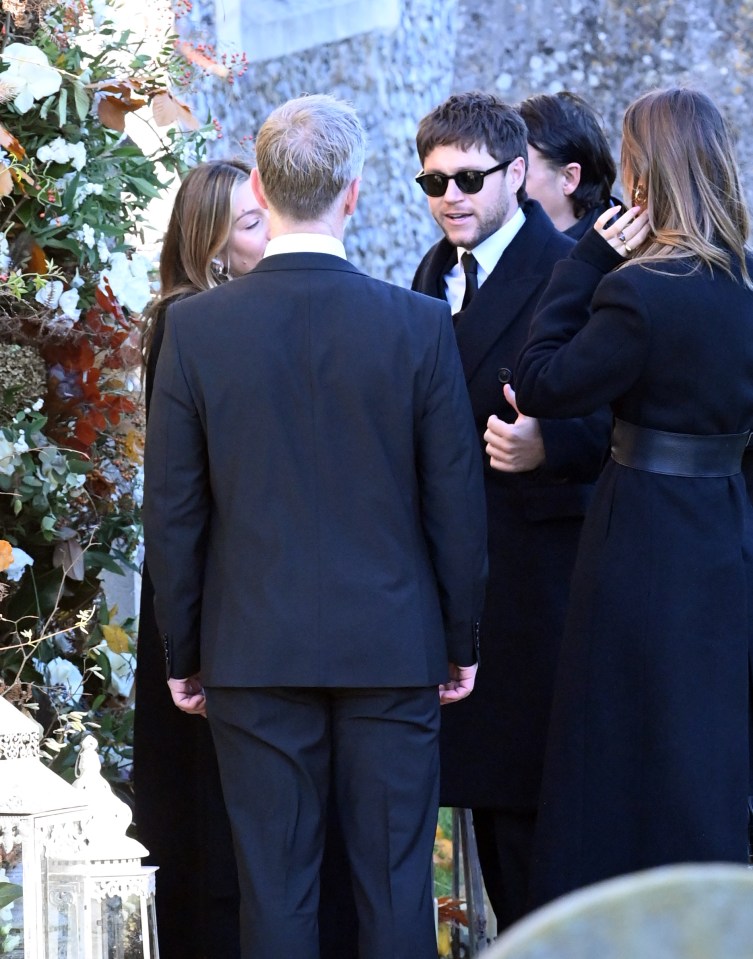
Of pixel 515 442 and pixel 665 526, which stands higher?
pixel 515 442

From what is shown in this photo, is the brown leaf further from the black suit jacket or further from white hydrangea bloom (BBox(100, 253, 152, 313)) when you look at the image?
the black suit jacket

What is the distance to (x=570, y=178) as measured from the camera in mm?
3709

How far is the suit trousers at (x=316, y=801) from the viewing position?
90.4 inches

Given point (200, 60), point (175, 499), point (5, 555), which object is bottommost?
point (5, 555)

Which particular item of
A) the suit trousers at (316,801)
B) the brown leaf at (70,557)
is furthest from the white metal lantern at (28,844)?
the brown leaf at (70,557)

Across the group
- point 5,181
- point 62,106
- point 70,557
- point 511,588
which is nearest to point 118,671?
point 70,557

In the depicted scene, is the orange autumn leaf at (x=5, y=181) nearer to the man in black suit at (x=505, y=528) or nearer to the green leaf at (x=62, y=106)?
the green leaf at (x=62, y=106)

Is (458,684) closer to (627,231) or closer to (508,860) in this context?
(508,860)

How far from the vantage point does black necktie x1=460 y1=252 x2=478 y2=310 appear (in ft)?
10.4

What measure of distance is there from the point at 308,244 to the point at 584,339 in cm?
55

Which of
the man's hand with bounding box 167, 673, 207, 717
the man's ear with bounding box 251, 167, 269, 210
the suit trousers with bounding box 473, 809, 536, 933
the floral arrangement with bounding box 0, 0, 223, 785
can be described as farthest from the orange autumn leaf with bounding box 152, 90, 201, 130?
the suit trousers with bounding box 473, 809, 536, 933

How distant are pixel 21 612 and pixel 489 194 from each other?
1364mm

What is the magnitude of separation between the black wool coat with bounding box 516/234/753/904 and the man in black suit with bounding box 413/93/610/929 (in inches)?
14.7

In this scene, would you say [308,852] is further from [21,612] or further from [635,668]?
[21,612]
